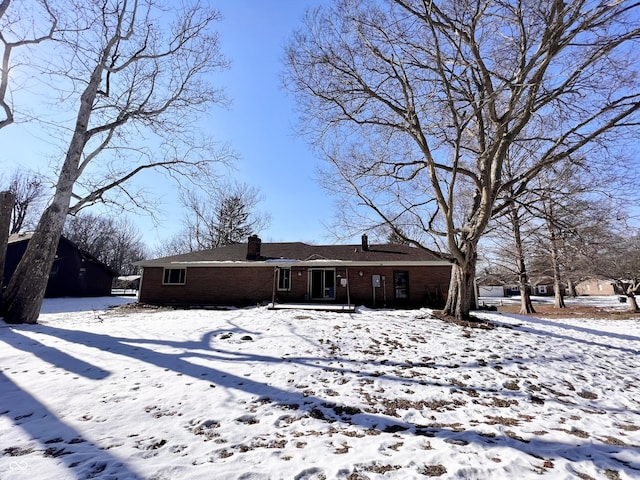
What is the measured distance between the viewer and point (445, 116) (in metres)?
9.57

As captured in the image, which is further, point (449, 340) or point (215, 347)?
point (449, 340)

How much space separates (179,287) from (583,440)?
18165 mm

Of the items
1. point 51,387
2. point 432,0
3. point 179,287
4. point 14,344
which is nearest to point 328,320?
point 51,387

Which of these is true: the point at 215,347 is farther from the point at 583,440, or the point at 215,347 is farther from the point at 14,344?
the point at 583,440

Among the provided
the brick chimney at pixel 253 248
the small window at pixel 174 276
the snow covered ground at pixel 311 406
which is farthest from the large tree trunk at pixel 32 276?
the brick chimney at pixel 253 248

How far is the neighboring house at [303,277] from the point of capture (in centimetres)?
1571

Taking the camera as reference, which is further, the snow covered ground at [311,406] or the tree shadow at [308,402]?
the tree shadow at [308,402]

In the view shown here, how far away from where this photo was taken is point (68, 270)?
75.7ft

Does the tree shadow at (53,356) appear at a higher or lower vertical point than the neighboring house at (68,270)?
lower

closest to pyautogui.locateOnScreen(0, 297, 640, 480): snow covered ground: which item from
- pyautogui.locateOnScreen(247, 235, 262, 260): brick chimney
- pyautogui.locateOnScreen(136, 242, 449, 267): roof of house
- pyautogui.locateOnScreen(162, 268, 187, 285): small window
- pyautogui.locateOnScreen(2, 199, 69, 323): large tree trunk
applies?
pyautogui.locateOnScreen(2, 199, 69, 323): large tree trunk

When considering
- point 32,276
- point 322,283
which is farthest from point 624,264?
point 32,276

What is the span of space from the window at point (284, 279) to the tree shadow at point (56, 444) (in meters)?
12.7

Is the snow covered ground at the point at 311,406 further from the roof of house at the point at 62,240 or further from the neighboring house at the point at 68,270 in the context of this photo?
the neighboring house at the point at 68,270

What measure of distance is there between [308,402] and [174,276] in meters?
16.1
